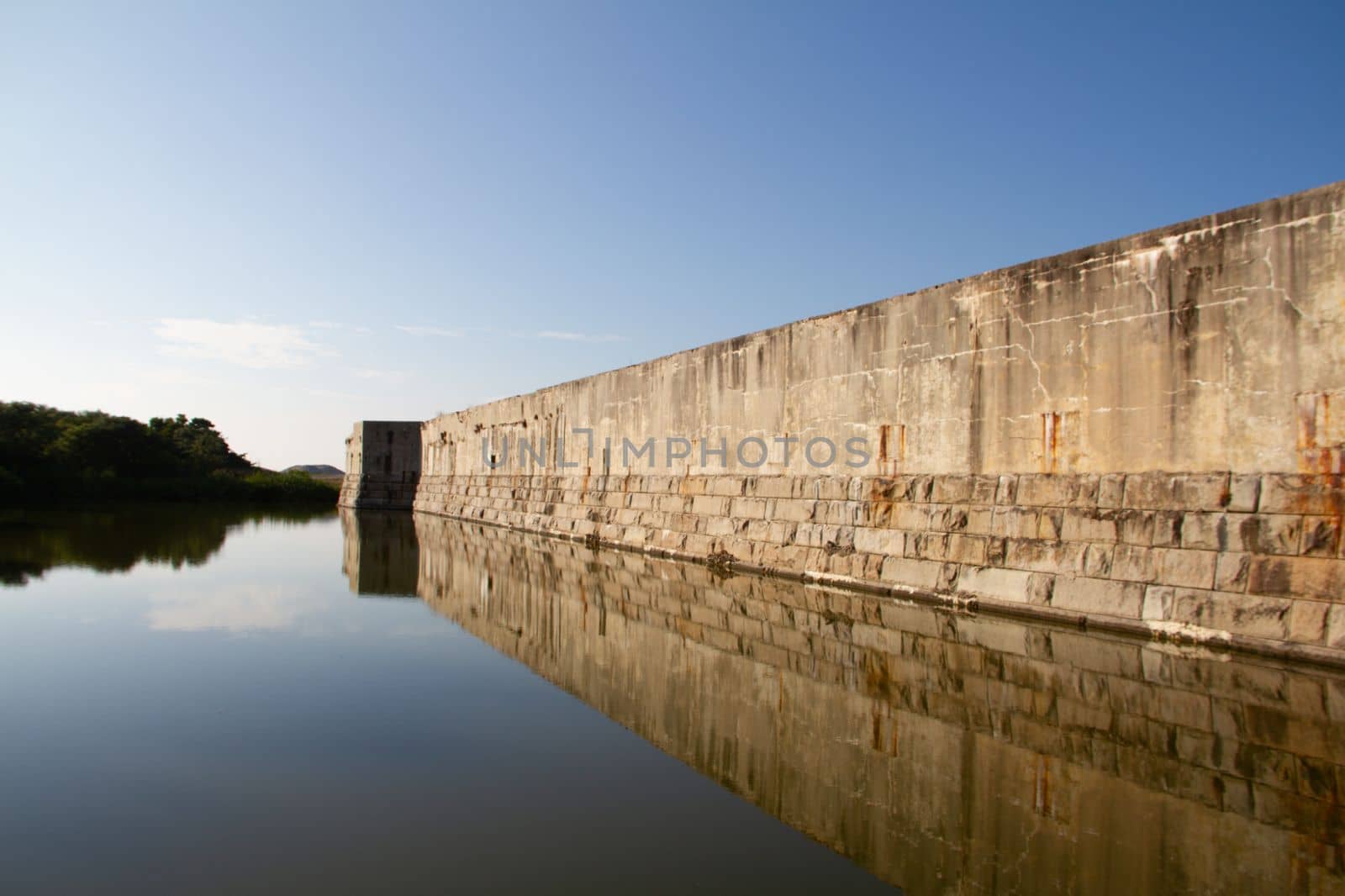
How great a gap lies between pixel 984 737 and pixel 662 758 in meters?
1.36

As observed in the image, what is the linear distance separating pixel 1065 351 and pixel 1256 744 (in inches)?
157

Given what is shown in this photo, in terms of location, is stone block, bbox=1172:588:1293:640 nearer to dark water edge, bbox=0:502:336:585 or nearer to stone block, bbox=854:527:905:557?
stone block, bbox=854:527:905:557

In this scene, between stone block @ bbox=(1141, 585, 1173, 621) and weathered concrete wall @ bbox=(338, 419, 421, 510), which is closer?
stone block @ bbox=(1141, 585, 1173, 621)

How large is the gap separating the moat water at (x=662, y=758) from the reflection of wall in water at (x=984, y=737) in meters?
0.02

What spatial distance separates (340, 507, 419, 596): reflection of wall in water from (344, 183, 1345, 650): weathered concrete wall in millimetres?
3566

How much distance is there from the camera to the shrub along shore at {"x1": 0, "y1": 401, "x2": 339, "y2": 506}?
89.6 feet

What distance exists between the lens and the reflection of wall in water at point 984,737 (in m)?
2.70

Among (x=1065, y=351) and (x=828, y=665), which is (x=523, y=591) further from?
(x=1065, y=351)

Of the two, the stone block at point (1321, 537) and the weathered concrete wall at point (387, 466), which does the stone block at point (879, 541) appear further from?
the weathered concrete wall at point (387, 466)

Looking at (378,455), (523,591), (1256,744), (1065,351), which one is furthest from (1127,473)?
(378,455)

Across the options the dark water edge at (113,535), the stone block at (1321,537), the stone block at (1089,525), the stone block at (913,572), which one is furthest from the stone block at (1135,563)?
the dark water edge at (113,535)

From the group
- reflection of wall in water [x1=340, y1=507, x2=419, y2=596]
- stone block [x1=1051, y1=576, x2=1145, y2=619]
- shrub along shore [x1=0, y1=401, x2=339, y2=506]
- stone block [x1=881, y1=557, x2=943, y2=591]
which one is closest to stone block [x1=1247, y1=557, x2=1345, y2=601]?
stone block [x1=1051, y1=576, x2=1145, y2=619]

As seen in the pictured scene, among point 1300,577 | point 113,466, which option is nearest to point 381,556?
point 1300,577

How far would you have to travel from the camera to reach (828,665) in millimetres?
5152
